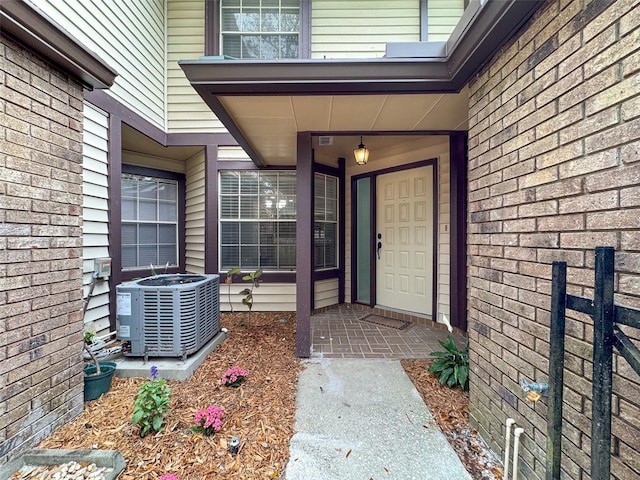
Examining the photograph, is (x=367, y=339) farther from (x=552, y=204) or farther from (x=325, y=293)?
(x=552, y=204)

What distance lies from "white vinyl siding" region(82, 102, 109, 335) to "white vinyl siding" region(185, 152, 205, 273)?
1493 mm

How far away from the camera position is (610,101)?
1.03 m

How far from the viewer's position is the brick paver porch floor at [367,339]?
294 centimetres

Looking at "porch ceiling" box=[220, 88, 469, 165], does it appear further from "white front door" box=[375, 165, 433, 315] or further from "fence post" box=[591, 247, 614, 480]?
"fence post" box=[591, 247, 614, 480]

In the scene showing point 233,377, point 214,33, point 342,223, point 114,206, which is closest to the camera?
point 233,377

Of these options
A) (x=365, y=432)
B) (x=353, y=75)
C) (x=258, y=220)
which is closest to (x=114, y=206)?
(x=258, y=220)

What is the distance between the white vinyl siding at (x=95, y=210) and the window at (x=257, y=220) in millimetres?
1604

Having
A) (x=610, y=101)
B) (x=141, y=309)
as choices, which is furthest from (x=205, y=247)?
(x=610, y=101)

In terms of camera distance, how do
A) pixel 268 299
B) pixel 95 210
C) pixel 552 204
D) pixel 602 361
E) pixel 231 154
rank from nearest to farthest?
pixel 602 361, pixel 552 204, pixel 95 210, pixel 231 154, pixel 268 299

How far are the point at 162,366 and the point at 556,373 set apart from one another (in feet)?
9.13

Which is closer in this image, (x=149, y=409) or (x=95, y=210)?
(x=149, y=409)

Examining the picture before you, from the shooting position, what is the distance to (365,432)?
70.8 inches

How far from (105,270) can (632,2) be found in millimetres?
4198

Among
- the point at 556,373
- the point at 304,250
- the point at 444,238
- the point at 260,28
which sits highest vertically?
the point at 260,28
